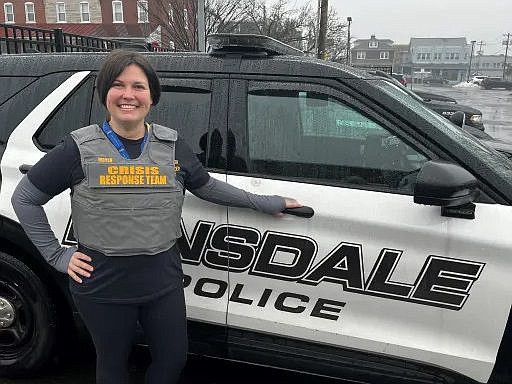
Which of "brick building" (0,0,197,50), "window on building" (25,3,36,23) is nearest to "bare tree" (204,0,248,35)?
"brick building" (0,0,197,50)

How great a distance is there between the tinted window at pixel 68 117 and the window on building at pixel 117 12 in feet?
145

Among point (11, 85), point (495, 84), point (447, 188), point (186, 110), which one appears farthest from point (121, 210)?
point (495, 84)

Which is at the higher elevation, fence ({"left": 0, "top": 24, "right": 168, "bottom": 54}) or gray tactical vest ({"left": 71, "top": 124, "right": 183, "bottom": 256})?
fence ({"left": 0, "top": 24, "right": 168, "bottom": 54})

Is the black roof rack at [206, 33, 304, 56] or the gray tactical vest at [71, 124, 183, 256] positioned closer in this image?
the gray tactical vest at [71, 124, 183, 256]

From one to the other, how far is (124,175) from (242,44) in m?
0.93

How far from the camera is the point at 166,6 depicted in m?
16.1

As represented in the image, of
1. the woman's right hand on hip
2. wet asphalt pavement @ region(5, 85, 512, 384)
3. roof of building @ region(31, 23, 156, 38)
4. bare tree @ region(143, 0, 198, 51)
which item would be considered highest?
roof of building @ region(31, 23, 156, 38)

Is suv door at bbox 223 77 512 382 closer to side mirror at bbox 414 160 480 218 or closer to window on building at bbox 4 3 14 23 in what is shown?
side mirror at bbox 414 160 480 218

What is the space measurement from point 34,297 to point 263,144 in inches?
56.2

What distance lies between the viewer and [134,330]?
6.29 feet

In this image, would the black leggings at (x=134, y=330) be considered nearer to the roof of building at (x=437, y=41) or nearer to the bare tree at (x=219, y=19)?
the bare tree at (x=219, y=19)

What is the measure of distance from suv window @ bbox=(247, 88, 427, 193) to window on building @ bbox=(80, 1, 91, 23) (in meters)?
46.5

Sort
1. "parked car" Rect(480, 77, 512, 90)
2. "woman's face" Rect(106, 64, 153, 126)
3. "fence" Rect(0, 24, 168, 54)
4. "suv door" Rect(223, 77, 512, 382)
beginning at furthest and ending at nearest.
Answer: "parked car" Rect(480, 77, 512, 90) → "fence" Rect(0, 24, 168, 54) → "suv door" Rect(223, 77, 512, 382) → "woman's face" Rect(106, 64, 153, 126)

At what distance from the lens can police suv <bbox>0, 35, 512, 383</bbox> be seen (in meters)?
2.00
